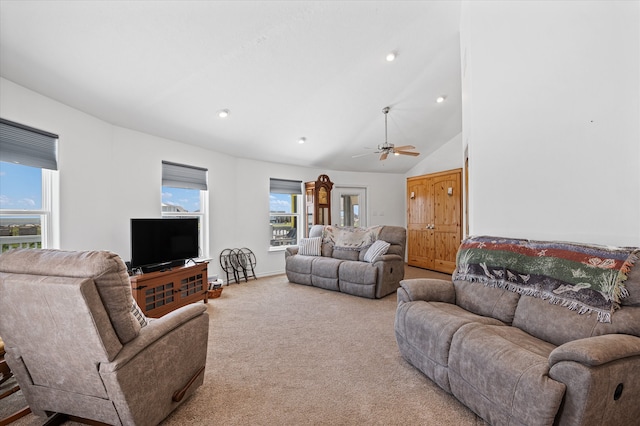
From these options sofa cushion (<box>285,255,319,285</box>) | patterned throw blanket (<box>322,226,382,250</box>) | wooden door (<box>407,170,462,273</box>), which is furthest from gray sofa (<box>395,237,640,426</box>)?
wooden door (<box>407,170,462,273</box>)

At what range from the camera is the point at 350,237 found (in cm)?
494

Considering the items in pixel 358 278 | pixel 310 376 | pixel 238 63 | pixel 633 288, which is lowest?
pixel 310 376

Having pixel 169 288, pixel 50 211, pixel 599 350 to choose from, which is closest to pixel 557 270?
pixel 599 350

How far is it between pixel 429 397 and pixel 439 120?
487cm

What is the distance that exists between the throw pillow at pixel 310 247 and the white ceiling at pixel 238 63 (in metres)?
1.76

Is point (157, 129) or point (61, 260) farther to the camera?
point (157, 129)

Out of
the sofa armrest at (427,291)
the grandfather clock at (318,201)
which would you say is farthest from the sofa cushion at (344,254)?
the sofa armrest at (427,291)

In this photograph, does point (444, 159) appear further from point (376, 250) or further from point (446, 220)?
point (376, 250)

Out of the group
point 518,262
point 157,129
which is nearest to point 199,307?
point 518,262

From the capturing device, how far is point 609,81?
188cm

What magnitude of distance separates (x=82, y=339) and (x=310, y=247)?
391cm

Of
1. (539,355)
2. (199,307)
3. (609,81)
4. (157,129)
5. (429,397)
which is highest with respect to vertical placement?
(157,129)

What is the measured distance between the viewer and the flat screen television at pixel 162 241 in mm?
3242

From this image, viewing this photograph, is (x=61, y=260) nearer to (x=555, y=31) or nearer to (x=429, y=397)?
(x=429, y=397)
